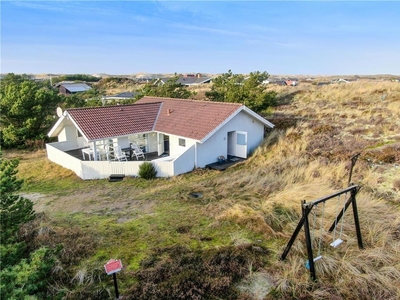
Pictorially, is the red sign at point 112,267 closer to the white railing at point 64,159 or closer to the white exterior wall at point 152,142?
the white railing at point 64,159

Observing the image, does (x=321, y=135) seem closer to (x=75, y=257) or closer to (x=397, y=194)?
(x=397, y=194)

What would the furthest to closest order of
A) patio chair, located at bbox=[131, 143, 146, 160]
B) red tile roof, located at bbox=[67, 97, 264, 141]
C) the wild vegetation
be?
1. patio chair, located at bbox=[131, 143, 146, 160]
2. red tile roof, located at bbox=[67, 97, 264, 141]
3. the wild vegetation

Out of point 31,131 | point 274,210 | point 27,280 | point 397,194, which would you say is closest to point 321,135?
point 397,194

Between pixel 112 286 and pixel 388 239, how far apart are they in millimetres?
7075

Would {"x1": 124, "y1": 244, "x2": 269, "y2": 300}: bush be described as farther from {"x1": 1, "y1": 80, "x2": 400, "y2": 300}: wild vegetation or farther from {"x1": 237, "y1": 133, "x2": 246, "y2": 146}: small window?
{"x1": 237, "y1": 133, "x2": 246, "y2": 146}: small window

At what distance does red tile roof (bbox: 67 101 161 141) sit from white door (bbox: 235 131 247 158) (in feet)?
18.4

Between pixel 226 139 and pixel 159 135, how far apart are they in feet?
14.9

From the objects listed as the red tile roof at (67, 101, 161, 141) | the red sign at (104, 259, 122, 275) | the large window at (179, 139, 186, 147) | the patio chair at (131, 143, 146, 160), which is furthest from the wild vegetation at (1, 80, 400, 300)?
the patio chair at (131, 143, 146, 160)

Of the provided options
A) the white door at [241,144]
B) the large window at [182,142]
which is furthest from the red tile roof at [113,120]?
the white door at [241,144]

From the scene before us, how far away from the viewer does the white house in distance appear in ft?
50.1

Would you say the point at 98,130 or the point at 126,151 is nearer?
the point at 98,130

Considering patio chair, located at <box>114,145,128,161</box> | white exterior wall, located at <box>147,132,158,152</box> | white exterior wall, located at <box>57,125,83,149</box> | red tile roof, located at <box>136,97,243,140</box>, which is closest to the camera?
red tile roof, located at <box>136,97,243,140</box>

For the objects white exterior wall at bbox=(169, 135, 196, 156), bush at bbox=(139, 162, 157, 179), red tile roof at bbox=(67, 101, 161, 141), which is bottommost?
bush at bbox=(139, 162, 157, 179)

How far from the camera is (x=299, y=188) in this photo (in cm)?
1061
